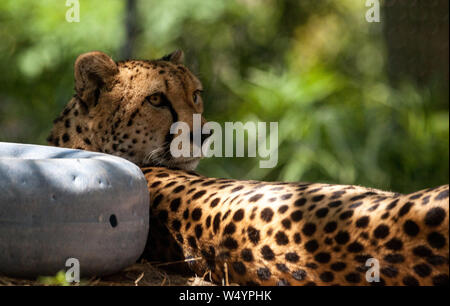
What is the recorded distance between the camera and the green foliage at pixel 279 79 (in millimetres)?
6363

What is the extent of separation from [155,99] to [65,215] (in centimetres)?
117

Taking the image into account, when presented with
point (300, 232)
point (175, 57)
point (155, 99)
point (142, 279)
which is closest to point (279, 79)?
point (175, 57)

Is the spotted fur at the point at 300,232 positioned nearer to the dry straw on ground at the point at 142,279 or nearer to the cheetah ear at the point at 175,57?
the dry straw on ground at the point at 142,279

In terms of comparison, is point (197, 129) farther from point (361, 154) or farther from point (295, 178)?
point (361, 154)

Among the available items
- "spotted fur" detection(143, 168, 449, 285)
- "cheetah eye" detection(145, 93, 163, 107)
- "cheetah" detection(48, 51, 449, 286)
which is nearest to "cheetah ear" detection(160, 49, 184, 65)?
"cheetah" detection(48, 51, 449, 286)

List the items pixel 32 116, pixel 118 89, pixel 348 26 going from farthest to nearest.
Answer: pixel 348 26 < pixel 32 116 < pixel 118 89

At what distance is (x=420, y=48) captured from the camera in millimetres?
6988

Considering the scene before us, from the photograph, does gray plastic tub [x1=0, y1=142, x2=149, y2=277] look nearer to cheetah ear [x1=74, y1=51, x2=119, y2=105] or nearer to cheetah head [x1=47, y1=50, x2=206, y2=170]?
cheetah head [x1=47, y1=50, x2=206, y2=170]

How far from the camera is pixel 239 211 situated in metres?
2.57

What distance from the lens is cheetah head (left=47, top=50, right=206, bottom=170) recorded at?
346 cm

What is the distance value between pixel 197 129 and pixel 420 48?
13.8 feet

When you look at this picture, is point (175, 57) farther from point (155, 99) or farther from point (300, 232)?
point (300, 232)

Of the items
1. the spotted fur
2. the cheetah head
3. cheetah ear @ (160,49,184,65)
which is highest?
cheetah ear @ (160,49,184,65)
